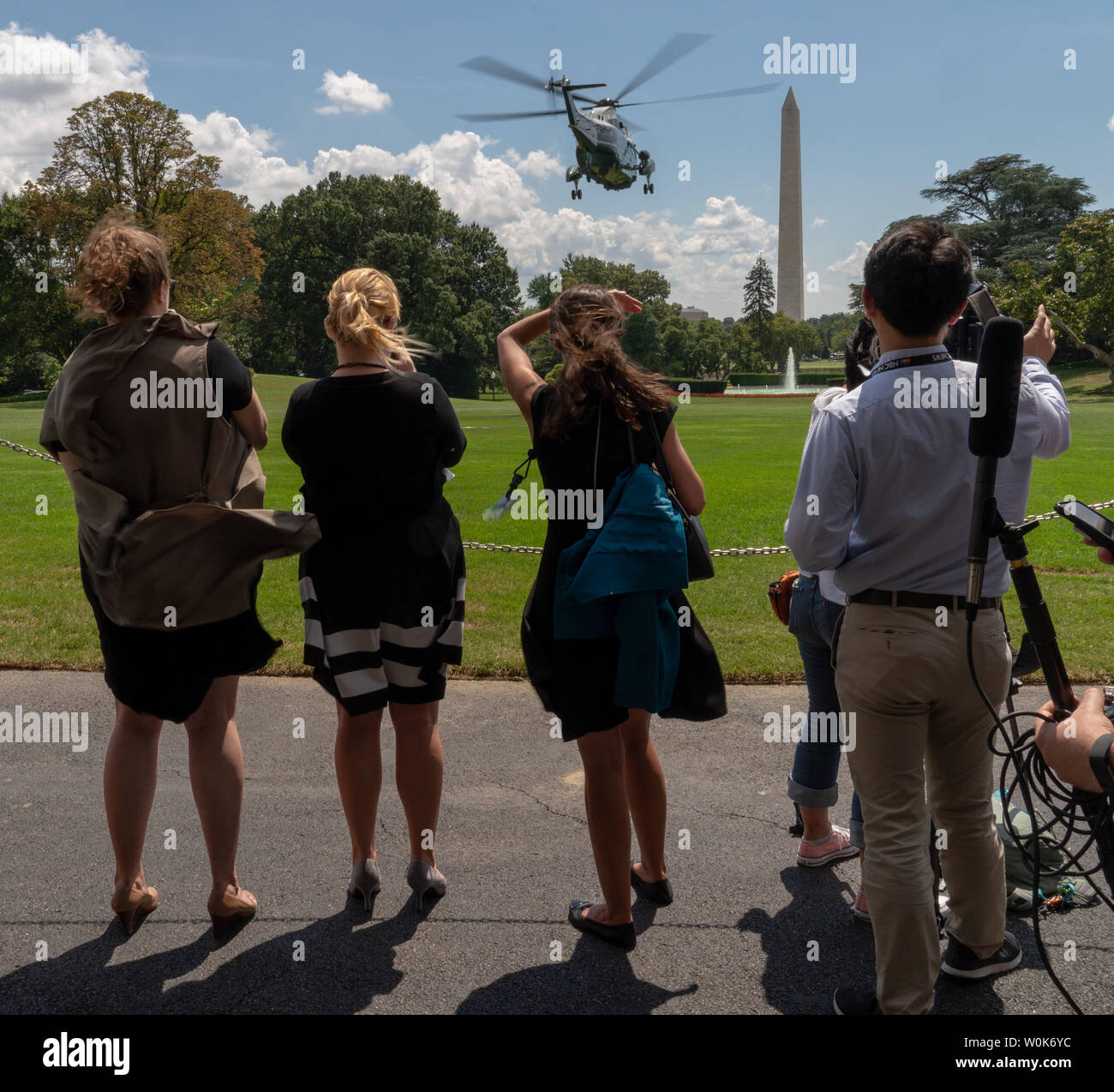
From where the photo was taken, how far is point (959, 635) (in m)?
2.69

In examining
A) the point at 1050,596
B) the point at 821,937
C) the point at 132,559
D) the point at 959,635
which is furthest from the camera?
the point at 1050,596

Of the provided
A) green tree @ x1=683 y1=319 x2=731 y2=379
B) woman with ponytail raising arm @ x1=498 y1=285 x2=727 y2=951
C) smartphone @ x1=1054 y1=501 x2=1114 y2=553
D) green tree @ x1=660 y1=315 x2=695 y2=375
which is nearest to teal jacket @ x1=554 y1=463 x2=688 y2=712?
woman with ponytail raising arm @ x1=498 y1=285 x2=727 y2=951

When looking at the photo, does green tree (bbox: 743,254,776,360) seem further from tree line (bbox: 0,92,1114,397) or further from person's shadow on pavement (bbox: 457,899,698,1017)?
person's shadow on pavement (bbox: 457,899,698,1017)

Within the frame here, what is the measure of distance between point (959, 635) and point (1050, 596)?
693 centimetres

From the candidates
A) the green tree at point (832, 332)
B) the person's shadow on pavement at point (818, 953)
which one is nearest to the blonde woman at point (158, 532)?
the person's shadow on pavement at point (818, 953)

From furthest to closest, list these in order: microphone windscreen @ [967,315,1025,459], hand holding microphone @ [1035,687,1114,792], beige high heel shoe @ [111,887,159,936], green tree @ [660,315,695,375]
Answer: green tree @ [660,315,695,375] → beige high heel shoe @ [111,887,159,936] → microphone windscreen @ [967,315,1025,459] → hand holding microphone @ [1035,687,1114,792]

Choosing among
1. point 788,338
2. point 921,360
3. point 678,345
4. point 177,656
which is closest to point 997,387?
point 921,360

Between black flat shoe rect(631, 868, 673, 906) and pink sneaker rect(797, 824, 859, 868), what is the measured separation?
57 cm

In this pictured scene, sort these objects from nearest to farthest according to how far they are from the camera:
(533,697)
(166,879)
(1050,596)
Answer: (166,879) < (533,697) < (1050,596)

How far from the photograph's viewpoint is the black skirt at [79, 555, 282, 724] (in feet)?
10.7

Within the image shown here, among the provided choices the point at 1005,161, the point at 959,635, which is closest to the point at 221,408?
the point at 959,635

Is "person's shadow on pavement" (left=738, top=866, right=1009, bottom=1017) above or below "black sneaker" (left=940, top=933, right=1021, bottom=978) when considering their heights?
below
